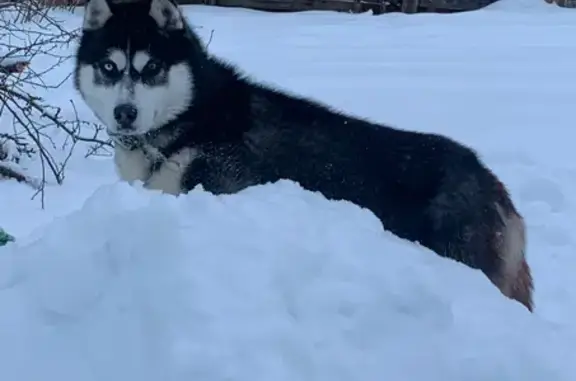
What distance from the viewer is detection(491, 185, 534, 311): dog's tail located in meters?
4.11

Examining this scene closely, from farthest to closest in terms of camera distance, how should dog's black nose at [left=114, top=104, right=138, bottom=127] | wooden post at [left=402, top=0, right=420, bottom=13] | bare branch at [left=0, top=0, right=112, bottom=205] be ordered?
1. wooden post at [left=402, top=0, right=420, bottom=13]
2. bare branch at [left=0, top=0, right=112, bottom=205]
3. dog's black nose at [left=114, top=104, right=138, bottom=127]

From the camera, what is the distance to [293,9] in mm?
17297

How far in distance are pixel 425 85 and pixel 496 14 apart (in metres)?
5.85

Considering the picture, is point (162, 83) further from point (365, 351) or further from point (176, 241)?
point (365, 351)

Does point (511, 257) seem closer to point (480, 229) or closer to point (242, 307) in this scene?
point (480, 229)

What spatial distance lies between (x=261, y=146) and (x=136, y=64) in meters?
0.68

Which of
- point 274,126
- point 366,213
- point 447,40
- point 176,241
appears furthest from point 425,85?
point 176,241

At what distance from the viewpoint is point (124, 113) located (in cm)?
439

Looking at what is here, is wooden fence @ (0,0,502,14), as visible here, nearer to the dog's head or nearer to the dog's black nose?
the dog's head

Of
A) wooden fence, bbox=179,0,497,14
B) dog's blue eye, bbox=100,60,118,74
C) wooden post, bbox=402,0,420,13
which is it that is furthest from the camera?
wooden fence, bbox=179,0,497,14

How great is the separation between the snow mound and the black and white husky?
1419 mm

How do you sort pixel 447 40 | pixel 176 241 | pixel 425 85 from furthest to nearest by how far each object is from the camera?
pixel 447 40, pixel 425 85, pixel 176 241

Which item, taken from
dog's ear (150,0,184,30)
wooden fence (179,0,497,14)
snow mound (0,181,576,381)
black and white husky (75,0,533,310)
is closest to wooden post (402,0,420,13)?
wooden fence (179,0,497,14)

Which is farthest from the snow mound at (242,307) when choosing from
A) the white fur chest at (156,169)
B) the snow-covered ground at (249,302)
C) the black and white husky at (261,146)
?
the white fur chest at (156,169)
